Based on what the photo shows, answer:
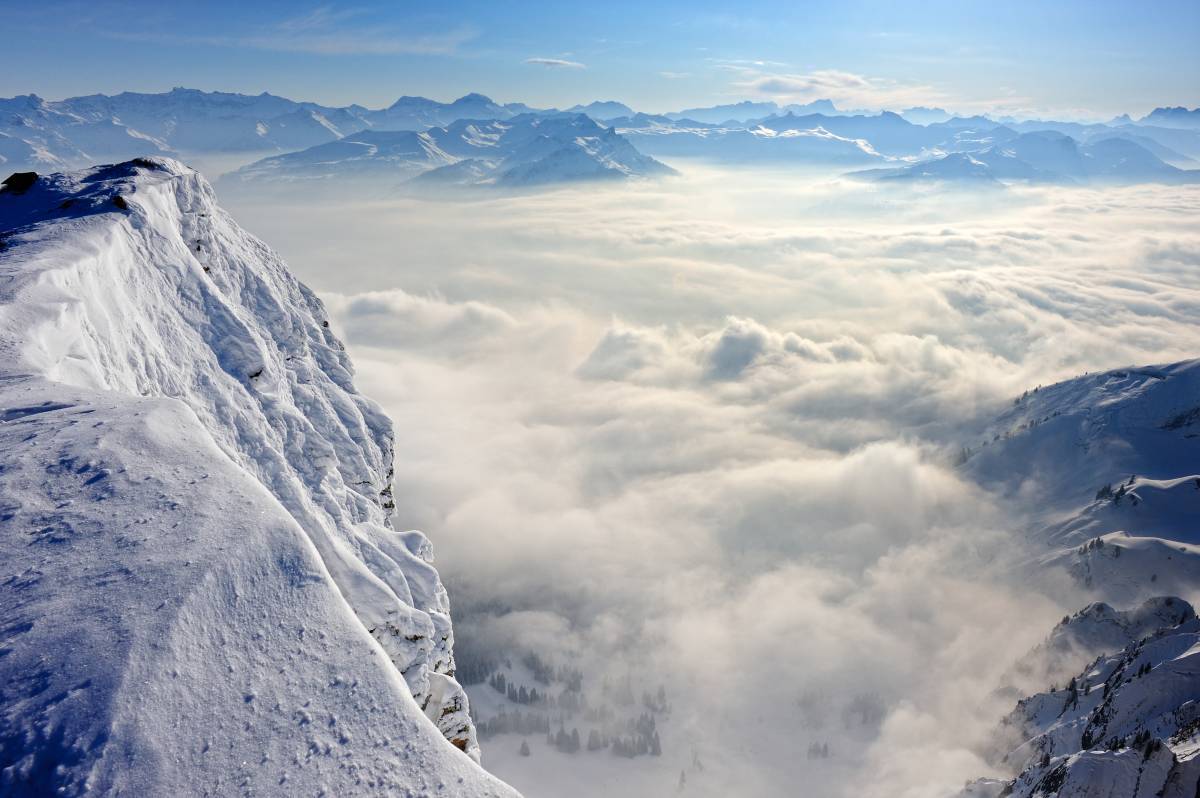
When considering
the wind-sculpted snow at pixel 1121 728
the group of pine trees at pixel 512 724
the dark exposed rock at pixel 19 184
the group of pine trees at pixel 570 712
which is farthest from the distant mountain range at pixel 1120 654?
the dark exposed rock at pixel 19 184

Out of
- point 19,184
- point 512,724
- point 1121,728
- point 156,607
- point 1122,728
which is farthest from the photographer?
point 512,724

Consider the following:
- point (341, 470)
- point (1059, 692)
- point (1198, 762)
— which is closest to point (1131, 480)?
point (1059, 692)

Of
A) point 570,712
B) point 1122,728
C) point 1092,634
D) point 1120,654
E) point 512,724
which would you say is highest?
point 1122,728

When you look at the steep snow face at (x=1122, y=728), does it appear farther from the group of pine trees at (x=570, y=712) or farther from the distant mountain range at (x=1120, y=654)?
the group of pine trees at (x=570, y=712)

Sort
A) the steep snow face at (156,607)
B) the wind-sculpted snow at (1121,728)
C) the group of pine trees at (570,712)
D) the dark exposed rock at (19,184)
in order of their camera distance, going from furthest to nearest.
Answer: the group of pine trees at (570,712) < the wind-sculpted snow at (1121,728) < the dark exposed rock at (19,184) < the steep snow face at (156,607)

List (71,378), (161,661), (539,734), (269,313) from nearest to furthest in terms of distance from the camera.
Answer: (161,661) → (71,378) → (269,313) → (539,734)

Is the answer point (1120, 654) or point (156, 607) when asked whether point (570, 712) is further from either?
point (156, 607)

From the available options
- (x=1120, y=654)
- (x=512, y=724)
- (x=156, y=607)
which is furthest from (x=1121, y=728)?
(x=512, y=724)

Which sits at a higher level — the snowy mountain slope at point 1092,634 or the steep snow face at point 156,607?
the steep snow face at point 156,607

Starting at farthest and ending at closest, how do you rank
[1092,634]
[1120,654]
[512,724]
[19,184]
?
[512,724], [1092,634], [1120,654], [19,184]

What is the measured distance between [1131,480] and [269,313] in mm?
241854

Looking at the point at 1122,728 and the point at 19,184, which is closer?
the point at 19,184

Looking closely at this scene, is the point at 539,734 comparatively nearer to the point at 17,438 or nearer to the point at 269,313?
the point at 269,313

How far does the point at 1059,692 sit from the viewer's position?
347 ft
